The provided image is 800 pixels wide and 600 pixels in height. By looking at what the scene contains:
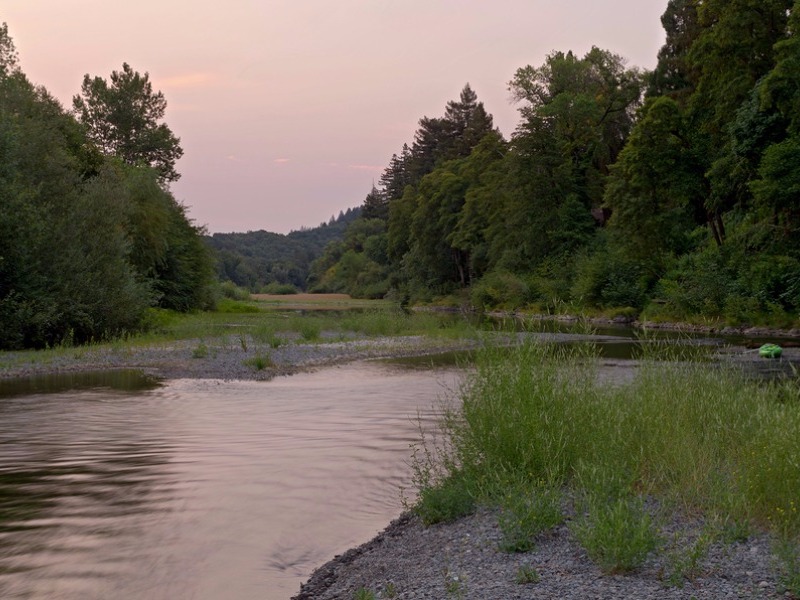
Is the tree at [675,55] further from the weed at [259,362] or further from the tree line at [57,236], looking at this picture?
the weed at [259,362]

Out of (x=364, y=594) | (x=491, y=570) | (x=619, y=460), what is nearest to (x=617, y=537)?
(x=491, y=570)

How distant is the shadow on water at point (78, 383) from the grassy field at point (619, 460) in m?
15.3

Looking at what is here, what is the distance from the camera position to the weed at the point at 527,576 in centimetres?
653

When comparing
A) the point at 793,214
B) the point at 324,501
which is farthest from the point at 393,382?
the point at 793,214

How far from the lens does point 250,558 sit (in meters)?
8.73

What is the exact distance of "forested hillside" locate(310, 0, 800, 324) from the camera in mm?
36312

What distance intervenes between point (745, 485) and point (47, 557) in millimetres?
7245

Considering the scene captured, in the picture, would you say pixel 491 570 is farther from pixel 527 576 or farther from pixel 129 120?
pixel 129 120

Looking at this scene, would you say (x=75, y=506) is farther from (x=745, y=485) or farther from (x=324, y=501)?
(x=745, y=485)

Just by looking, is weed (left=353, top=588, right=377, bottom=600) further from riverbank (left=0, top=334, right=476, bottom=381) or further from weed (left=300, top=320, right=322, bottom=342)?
weed (left=300, top=320, right=322, bottom=342)

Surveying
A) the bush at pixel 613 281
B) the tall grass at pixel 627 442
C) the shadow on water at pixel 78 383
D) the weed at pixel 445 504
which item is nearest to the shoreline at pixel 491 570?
the weed at pixel 445 504

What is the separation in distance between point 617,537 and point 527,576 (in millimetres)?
795

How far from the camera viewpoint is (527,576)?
6.57 meters

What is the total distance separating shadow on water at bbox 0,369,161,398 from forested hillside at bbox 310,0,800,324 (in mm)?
14486
